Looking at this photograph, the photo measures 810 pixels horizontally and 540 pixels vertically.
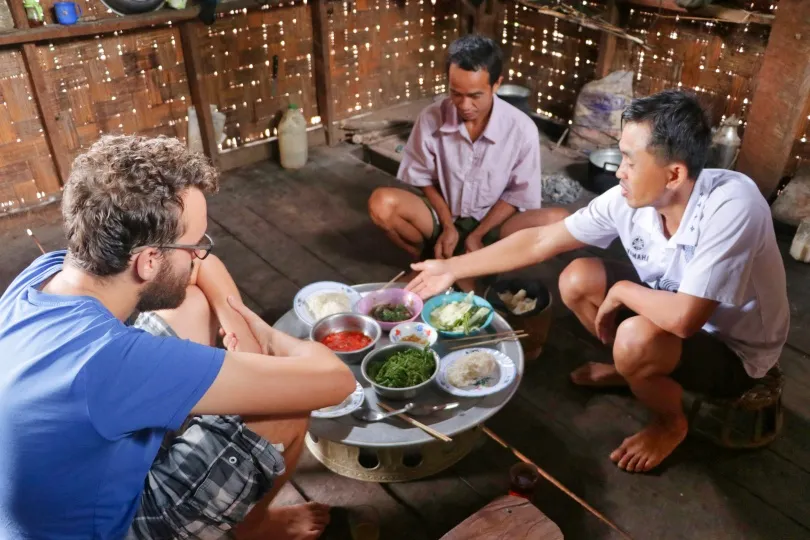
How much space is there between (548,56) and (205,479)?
5.21 m

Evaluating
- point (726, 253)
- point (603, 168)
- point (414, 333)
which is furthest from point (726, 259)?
point (603, 168)

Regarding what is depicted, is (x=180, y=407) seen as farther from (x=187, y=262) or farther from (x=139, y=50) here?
(x=139, y=50)

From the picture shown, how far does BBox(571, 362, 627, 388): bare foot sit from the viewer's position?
3.12 metres

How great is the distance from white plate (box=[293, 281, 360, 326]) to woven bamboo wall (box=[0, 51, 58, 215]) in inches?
116

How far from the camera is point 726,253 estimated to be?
2.32 m

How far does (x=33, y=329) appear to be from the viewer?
1617 millimetres

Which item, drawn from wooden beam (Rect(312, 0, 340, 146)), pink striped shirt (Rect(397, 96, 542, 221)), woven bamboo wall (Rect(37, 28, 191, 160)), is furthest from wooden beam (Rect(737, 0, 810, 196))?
woven bamboo wall (Rect(37, 28, 191, 160))

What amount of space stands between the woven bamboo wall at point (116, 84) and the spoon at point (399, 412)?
3643 millimetres

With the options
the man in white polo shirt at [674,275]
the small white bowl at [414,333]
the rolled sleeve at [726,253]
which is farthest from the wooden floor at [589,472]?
the rolled sleeve at [726,253]

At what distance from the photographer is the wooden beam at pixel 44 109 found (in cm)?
430

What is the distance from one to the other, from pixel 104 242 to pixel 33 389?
405 mm

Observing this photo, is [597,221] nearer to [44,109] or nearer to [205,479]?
[205,479]

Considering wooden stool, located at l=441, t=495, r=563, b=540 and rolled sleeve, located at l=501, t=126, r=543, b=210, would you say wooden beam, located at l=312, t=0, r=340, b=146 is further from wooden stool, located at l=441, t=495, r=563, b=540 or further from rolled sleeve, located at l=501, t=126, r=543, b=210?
wooden stool, located at l=441, t=495, r=563, b=540

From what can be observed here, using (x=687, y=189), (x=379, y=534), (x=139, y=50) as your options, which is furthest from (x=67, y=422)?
(x=139, y=50)
